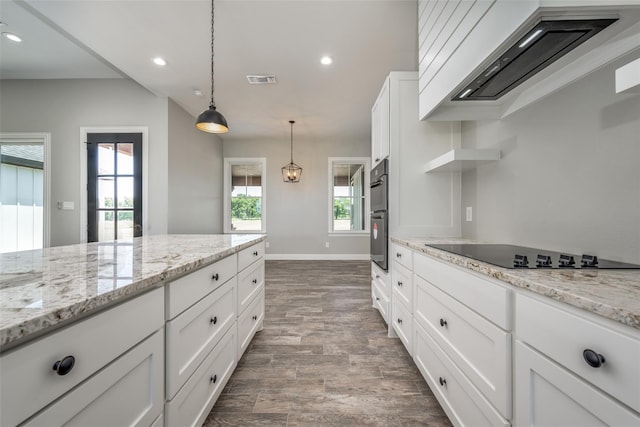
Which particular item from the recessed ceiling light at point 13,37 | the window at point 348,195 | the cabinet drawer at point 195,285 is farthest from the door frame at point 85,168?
the window at point 348,195

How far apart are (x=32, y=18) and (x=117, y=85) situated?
124 cm

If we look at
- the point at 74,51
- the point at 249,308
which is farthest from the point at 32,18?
the point at 249,308

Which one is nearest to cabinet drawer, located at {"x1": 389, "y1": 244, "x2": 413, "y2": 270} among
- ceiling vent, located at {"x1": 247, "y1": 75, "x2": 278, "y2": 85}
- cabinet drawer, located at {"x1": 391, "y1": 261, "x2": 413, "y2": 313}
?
cabinet drawer, located at {"x1": 391, "y1": 261, "x2": 413, "y2": 313}

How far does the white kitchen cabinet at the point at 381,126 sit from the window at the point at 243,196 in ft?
12.3

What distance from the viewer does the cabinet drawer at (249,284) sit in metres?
1.69

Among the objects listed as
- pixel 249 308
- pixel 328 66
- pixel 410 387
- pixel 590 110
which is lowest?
pixel 410 387

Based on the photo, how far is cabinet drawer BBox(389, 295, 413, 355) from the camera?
173 centimetres

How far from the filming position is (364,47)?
2.62 meters

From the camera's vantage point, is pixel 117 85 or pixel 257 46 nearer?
pixel 257 46

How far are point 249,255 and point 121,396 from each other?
1184 mm

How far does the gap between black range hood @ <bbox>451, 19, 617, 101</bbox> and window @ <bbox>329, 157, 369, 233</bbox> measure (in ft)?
14.3

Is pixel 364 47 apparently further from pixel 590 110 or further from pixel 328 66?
pixel 590 110

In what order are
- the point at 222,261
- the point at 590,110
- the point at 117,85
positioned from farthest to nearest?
1. the point at 117,85
2. the point at 222,261
3. the point at 590,110

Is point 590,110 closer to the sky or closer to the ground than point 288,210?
closer to the sky
